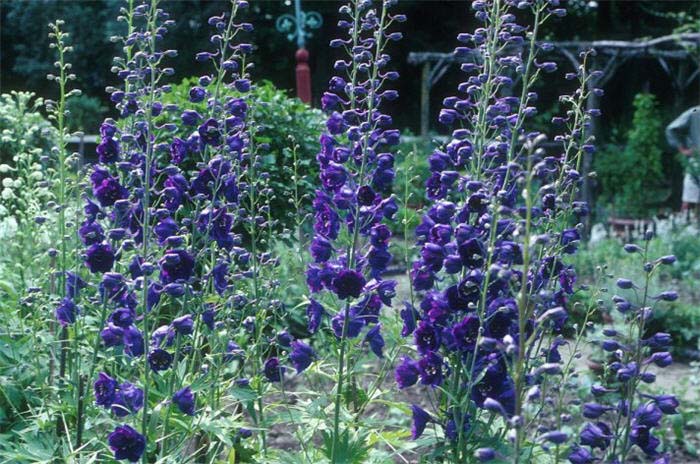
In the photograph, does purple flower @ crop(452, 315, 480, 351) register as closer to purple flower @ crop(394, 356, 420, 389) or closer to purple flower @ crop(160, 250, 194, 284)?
purple flower @ crop(394, 356, 420, 389)

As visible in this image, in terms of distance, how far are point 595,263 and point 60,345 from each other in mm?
6825

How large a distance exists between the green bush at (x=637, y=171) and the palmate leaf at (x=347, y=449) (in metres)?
11.4

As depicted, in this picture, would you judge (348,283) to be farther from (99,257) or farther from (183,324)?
(99,257)

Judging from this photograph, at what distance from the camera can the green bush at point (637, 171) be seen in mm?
13547

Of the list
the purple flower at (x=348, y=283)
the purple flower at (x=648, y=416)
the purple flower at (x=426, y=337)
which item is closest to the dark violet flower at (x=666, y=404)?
the purple flower at (x=648, y=416)

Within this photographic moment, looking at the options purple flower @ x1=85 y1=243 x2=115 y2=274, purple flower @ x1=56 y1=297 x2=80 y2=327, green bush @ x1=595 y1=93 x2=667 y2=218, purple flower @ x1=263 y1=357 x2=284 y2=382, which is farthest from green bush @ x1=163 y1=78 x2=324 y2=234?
green bush @ x1=595 y1=93 x2=667 y2=218

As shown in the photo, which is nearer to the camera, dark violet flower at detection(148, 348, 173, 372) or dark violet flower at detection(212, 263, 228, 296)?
dark violet flower at detection(148, 348, 173, 372)

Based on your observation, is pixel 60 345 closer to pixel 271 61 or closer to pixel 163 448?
pixel 163 448

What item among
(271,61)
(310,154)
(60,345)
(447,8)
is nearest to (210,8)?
(271,61)

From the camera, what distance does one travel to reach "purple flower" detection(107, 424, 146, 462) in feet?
7.59

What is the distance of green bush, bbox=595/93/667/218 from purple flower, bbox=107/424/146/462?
11835 mm

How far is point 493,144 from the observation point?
2.55m

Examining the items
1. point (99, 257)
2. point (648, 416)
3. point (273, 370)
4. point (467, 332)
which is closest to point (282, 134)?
point (273, 370)

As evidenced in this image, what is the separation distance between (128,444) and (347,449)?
595 millimetres
